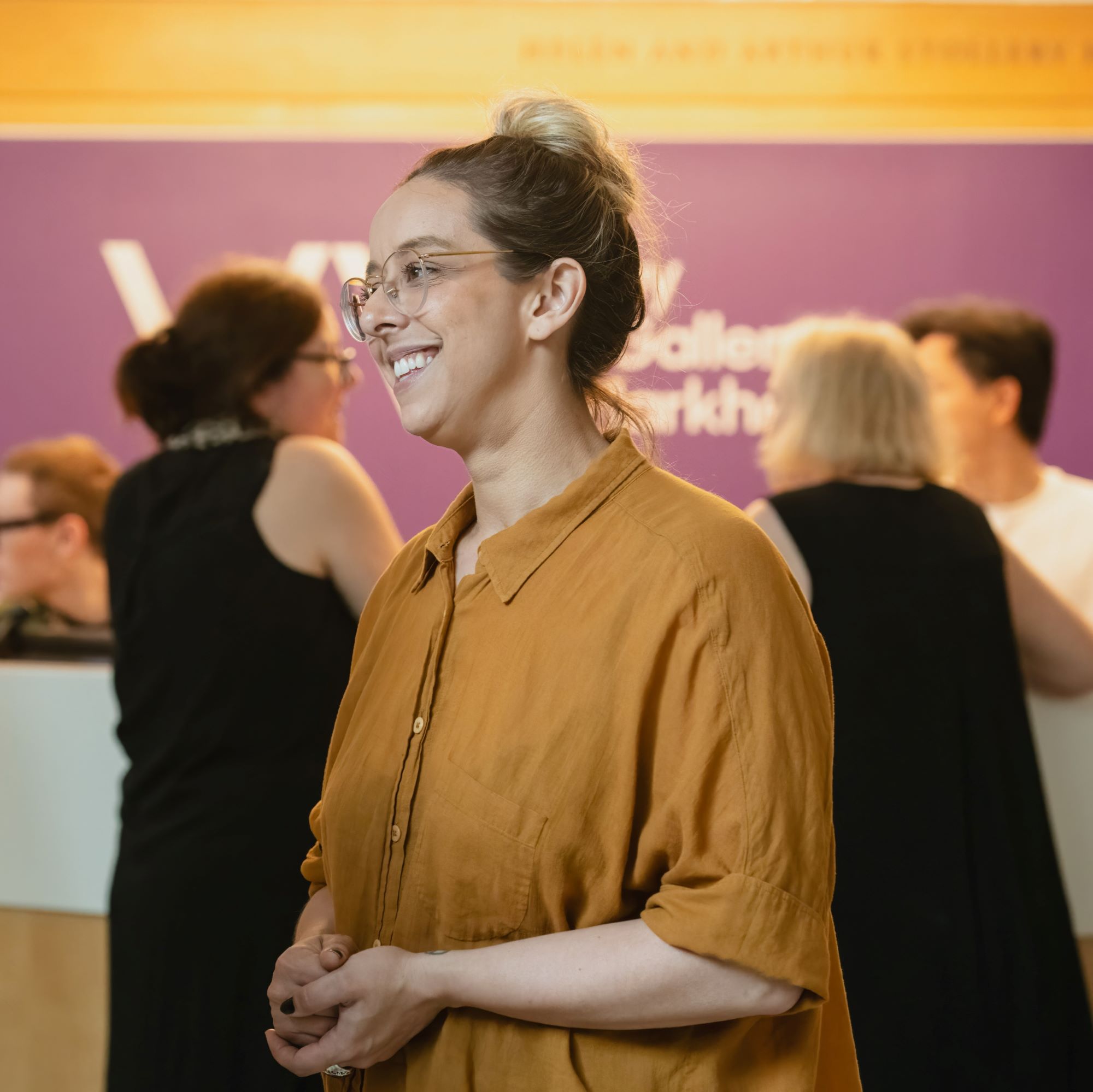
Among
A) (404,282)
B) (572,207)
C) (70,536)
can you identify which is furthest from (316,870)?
(70,536)

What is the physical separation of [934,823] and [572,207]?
125 cm

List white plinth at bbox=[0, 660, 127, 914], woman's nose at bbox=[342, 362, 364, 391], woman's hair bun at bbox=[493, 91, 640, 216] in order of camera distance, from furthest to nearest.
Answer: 1. white plinth at bbox=[0, 660, 127, 914]
2. woman's nose at bbox=[342, 362, 364, 391]
3. woman's hair bun at bbox=[493, 91, 640, 216]

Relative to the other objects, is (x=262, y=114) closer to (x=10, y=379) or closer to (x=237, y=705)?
(x=10, y=379)

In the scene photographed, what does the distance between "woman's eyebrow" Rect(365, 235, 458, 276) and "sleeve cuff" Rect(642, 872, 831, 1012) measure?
57 cm

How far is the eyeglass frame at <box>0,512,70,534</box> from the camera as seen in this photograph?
119 inches

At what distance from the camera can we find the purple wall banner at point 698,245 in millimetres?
3904

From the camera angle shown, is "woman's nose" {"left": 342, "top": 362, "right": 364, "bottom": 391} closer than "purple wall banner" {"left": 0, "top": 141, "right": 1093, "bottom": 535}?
Yes

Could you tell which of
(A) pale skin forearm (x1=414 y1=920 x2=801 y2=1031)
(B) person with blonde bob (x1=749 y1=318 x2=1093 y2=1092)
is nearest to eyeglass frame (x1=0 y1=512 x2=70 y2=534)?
(B) person with blonde bob (x1=749 y1=318 x2=1093 y2=1092)

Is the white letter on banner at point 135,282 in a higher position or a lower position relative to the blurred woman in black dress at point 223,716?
higher

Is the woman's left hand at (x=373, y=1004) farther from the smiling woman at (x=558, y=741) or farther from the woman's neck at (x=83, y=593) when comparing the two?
the woman's neck at (x=83, y=593)

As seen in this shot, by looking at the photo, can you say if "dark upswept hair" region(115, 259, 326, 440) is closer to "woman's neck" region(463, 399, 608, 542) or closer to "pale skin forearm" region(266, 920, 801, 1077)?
"woman's neck" region(463, 399, 608, 542)

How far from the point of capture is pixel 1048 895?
1924 millimetres

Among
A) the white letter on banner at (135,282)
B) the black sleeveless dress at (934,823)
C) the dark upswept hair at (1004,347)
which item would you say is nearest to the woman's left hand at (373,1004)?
the black sleeveless dress at (934,823)

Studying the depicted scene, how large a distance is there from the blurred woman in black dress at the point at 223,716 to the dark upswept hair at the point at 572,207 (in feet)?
2.36
